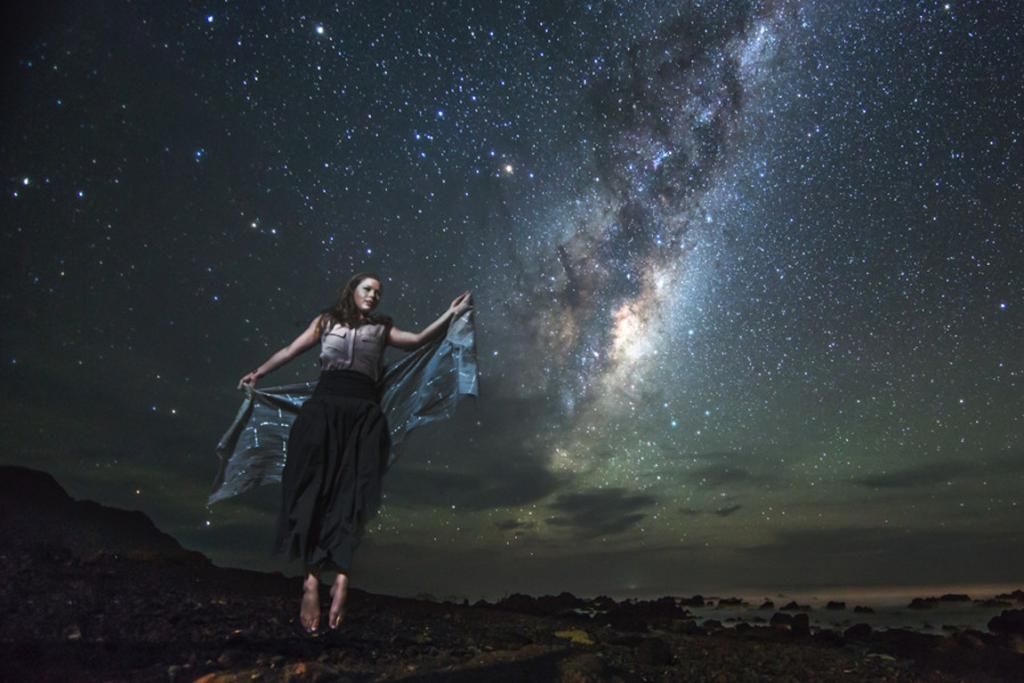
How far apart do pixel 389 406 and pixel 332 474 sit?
185cm

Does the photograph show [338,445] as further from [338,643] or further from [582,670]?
[582,670]

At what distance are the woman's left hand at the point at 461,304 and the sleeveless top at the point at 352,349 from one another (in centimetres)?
102

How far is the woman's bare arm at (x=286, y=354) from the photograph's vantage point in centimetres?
566

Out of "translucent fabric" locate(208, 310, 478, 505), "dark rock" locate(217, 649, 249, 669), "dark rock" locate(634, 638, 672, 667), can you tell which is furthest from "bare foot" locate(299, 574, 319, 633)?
"dark rock" locate(634, 638, 672, 667)

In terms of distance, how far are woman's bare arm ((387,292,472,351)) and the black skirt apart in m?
0.54

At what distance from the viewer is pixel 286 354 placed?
576cm

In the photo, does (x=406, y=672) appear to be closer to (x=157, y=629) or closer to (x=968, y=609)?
(x=157, y=629)

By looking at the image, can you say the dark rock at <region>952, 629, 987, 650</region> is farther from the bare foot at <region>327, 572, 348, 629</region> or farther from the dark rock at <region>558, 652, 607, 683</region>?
the bare foot at <region>327, 572, 348, 629</region>

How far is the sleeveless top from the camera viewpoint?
214 inches

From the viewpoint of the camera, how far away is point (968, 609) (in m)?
26.6

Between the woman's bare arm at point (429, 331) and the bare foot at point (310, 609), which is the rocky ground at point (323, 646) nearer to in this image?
the bare foot at point (310, 609)

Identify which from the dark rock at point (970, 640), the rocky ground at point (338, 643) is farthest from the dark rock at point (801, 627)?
the dark rock at point (970, 640)

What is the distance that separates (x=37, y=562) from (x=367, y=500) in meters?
6.40

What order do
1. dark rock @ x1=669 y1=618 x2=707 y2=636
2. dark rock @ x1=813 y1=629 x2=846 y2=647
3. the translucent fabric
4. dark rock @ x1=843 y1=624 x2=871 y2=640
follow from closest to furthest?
the translucent fabric
dark rock @ x1=813 y1=629 x2=846 y2=647
dark rock @ x1=843 y1=624 x2=871 y2=640
dark rock @ x1=669 y1=618 x2=707 y2=636
